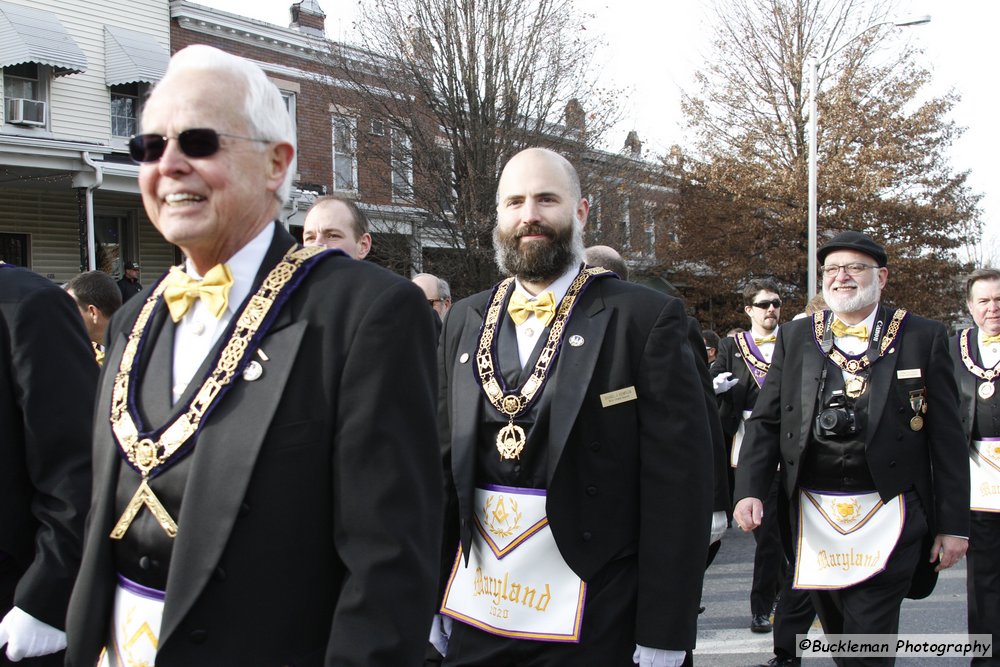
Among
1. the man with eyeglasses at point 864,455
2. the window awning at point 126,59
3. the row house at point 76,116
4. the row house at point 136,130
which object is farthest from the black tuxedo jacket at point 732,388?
the window awning at point 126,59

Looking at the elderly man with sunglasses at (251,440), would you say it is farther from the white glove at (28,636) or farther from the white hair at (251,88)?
the white glove at (28,636)

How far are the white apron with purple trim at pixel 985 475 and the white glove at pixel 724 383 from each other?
6.14 feet

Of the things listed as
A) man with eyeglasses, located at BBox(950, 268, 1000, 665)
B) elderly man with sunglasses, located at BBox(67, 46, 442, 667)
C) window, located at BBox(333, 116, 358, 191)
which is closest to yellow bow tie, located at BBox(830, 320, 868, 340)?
man with eyeglasses, located at BBox(950, 268, 1000, 665)

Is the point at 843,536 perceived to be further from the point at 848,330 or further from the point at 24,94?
the point at 24,94

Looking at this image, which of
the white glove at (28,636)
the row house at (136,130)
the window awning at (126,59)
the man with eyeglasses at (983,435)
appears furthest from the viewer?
the window awning at (126,59)

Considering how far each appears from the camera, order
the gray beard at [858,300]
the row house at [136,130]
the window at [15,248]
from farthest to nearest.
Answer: the window at [15,248], the row house at [136,130], the gray beard at [858,300]

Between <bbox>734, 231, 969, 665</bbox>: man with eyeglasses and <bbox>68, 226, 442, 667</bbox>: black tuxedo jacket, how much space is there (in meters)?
3.17

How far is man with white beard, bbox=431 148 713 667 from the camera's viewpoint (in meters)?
2.98

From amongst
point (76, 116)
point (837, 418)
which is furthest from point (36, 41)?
point (837, 418)

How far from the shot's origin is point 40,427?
2908 millimetres

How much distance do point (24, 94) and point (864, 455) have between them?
15752 millimetres

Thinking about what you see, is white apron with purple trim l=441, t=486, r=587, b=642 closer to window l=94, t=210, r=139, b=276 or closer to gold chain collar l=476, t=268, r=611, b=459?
gold chain collar l=476, t=268, r=611, b=459

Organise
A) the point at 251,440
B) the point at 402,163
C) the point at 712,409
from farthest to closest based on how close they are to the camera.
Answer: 1. the point at 402,163
2. the point at 712,409
3. the point at 251,440

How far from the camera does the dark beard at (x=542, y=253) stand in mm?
3387
